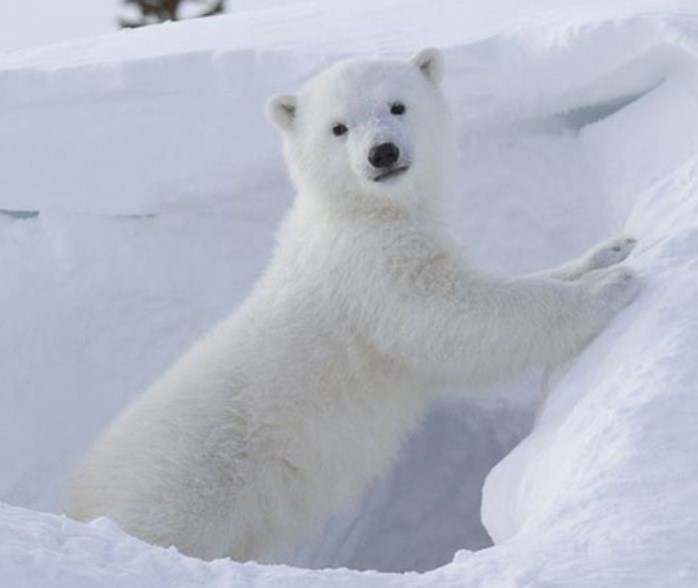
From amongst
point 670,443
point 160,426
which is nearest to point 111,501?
point 160,426

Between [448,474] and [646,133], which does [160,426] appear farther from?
[646,133]

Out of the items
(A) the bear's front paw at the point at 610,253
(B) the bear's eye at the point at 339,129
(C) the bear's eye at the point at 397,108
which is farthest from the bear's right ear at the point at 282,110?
(A) the bear's front paw at the point at 610,253

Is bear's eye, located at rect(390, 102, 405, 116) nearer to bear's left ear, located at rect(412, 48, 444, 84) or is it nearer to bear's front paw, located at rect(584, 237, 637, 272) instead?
bear's left ear, located at rect(412, 48, 444, 84)

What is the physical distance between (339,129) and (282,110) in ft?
0.70

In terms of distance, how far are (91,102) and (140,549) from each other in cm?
246

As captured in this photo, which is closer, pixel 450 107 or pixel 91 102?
pixel 450 107

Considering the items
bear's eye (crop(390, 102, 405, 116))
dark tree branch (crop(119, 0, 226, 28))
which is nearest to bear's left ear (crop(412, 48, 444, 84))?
bear's eye (crop(390, 102, 405, 116))

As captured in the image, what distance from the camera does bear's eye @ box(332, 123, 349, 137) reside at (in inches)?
157

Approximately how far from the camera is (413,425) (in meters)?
4.13

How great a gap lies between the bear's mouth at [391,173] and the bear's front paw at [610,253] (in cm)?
49

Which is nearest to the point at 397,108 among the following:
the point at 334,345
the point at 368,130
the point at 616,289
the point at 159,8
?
the point at 368,130

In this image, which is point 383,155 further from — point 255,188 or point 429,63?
point 255,188

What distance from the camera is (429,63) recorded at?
417 centimetres

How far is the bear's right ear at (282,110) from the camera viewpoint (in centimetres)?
414
